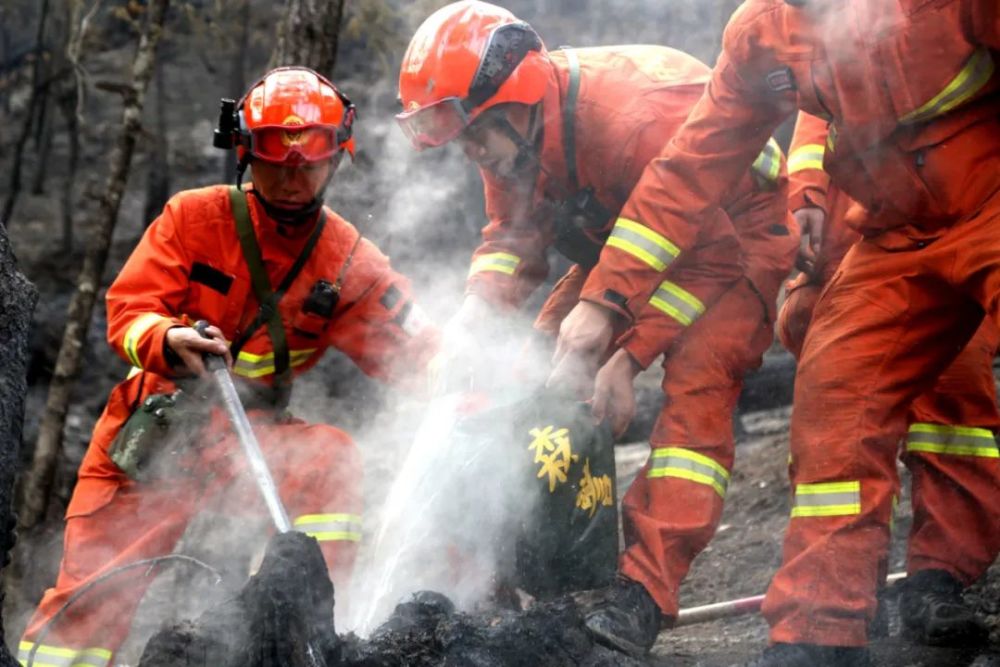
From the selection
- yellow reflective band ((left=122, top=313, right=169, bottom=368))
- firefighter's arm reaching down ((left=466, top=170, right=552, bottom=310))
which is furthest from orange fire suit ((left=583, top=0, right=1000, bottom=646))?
yellow reflective band ((left=122, top=313, right=169, bottom=368))

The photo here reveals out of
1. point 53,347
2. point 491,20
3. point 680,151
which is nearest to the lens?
point 680,151

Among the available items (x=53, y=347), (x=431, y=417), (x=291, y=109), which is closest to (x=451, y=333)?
(x=431, y=417)

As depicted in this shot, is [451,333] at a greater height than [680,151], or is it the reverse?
[680,151]

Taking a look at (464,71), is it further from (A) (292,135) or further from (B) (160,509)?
(B) (160,509)

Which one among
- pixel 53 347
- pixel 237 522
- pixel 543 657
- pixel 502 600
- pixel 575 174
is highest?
pixel 575 174

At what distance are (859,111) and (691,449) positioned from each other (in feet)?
4.62

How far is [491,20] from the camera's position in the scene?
4445 mm

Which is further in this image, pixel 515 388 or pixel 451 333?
pixel 451 333

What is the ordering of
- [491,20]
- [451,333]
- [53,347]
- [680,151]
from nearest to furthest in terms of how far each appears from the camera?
1. [680,151]
2. [491,20]
3. [451,333]
4. [53,347]

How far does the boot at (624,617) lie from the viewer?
385 centimetres

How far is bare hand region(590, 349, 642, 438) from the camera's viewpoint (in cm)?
455

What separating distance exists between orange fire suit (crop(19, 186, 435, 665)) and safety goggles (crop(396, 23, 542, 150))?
600 millimetres

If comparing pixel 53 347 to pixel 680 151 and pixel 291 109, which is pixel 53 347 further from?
pixel 680 151

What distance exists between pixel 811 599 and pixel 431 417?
1372 millimetres
